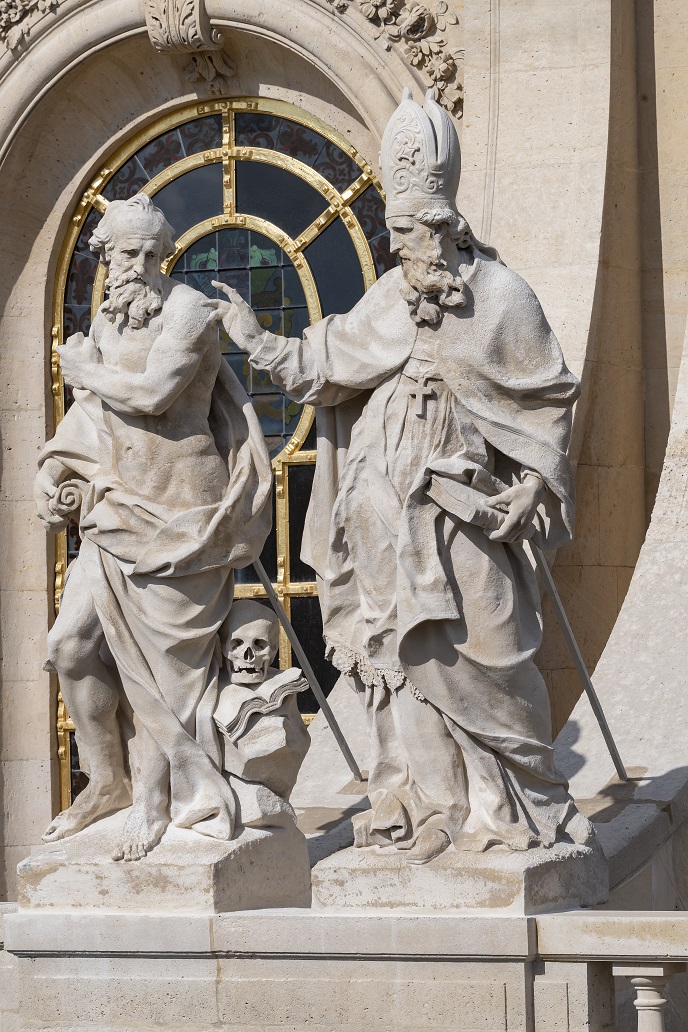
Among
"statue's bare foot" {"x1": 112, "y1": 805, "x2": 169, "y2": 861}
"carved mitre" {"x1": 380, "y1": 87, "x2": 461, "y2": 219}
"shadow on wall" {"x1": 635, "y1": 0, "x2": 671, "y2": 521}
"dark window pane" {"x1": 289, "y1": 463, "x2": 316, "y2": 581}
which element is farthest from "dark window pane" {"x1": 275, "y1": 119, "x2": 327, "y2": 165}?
"statue's bare foot" {"x1": 112, "y1": 805, "x2": 169, "y2": 861}

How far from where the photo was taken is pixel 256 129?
35.2ft

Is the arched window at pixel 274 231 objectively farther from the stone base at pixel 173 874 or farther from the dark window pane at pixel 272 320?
the stone base at pixel 173 874

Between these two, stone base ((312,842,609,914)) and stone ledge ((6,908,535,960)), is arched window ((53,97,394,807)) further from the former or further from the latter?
stone base ((312,842,609,914))

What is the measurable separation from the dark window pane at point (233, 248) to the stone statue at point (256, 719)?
15.9 feet

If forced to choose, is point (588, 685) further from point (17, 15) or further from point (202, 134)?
point (17, 15)

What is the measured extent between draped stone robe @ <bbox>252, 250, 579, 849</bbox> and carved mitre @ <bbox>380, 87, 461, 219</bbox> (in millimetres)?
240

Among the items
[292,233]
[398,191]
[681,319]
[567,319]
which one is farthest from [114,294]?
[292,233]

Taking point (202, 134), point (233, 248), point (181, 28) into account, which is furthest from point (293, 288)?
point (181, 28)

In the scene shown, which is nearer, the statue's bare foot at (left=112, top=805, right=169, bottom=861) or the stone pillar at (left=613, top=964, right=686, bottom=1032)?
the stone pillar at (left=613, top=964, right=686, bottom=1032)

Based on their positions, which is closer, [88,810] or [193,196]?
[88,810]

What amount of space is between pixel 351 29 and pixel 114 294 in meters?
3.96

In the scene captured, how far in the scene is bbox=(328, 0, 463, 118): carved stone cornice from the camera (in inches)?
370

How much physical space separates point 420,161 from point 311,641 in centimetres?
498

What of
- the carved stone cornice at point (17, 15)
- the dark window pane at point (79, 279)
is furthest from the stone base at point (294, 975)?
the carved stone cornice at point (17, 15)
